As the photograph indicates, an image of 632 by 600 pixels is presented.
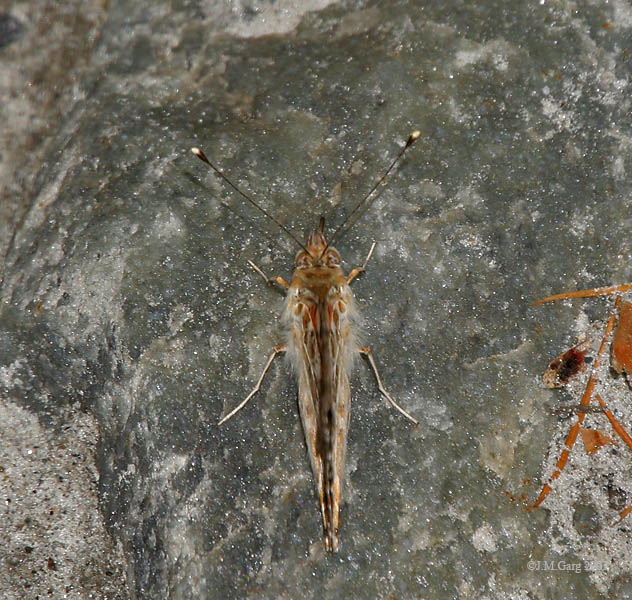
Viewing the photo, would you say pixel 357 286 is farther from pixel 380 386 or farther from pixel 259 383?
pixel 259 383

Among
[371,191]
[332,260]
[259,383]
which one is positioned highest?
[371,191]

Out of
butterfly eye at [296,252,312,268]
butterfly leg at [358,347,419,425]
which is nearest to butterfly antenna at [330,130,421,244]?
butterfly eye at [296,252,312,268]

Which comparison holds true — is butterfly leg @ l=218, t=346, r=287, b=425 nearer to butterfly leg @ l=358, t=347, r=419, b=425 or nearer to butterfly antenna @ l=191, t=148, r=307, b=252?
butterfly leg @ l=358, t=347, r=419, b=425

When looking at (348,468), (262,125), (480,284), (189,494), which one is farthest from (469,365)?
(262,125)

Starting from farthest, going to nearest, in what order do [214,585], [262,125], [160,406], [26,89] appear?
[26,89] < [262,125] < [160,406] < [214,585]

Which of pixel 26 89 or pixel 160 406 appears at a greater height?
pixel 26 89

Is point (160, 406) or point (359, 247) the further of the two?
point (359, 247)

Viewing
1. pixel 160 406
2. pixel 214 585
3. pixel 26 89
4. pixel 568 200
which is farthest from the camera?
pixel 26 89

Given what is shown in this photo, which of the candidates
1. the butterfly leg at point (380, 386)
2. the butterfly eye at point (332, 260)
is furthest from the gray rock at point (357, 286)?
the butterfly eye at point (332, 260)

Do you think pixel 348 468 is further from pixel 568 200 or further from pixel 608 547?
pixel 568 200

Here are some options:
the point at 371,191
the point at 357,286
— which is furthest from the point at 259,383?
the point at 371,191

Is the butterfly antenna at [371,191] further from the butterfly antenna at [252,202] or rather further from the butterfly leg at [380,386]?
the butterfly leg at [380,386]
